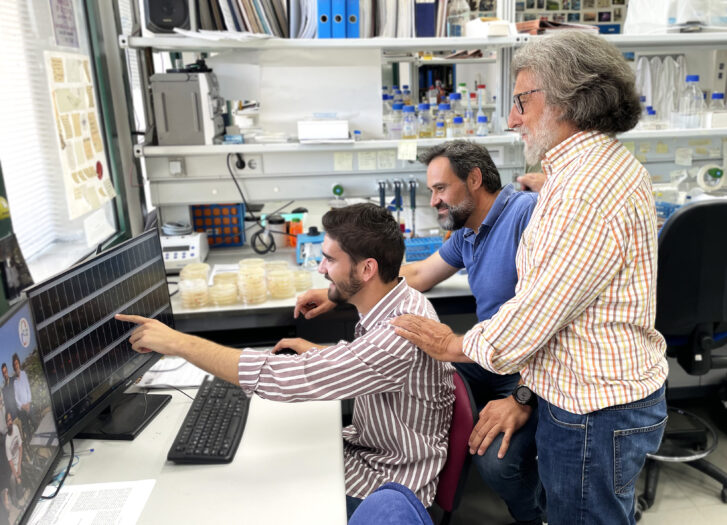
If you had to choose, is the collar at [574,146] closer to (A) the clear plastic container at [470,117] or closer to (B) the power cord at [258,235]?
(A) the clear plastic container at [470,117]

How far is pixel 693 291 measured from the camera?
1.96 m

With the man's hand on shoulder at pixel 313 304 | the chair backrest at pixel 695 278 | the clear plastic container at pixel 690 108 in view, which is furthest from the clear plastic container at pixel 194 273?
the clear plastic container at pixel 690 108

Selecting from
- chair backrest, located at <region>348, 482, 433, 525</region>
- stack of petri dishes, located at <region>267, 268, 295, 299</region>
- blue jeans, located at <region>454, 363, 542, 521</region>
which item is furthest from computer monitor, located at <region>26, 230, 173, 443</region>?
blue jeans, located at <region>454, 363, 542, 521</region>

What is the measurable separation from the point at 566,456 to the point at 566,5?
13.0ft

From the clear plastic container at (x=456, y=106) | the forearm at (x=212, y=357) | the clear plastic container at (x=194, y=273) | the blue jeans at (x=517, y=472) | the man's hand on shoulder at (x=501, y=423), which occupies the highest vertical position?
the clear plastic container at (x=456, y=106)

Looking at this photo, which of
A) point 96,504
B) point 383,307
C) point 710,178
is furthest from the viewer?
point 710,178

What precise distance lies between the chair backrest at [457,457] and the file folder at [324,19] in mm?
1616

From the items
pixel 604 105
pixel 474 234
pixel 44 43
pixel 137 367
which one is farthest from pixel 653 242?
pixel 44 43

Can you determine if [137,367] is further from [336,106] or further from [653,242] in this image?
[336,106]

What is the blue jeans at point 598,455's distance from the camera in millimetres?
1290

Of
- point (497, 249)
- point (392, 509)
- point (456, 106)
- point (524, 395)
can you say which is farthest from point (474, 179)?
point (392, 509)

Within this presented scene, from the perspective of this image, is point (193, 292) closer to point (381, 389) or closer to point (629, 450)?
point (381, 389)

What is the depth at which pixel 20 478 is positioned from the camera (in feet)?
3.01

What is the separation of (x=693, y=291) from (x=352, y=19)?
164cm
